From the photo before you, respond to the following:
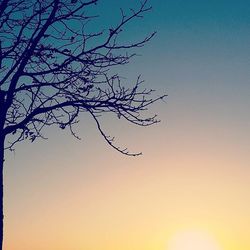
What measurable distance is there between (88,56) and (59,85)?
0.69m

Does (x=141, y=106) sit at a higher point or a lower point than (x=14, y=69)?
lower

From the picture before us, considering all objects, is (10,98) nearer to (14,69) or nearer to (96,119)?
(14,69)

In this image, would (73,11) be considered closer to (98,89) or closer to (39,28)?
(39,28)

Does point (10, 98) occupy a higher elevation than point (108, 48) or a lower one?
lower

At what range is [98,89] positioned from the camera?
26.9 ft

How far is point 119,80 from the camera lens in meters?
8.06

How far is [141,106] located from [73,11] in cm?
199

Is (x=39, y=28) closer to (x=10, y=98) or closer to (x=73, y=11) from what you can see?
(x=73, y=11)

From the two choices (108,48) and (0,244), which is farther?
(108,48)

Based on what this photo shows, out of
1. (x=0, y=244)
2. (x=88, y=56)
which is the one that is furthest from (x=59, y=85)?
(x=0, y=244)

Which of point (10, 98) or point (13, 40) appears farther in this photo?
point (13, 40)

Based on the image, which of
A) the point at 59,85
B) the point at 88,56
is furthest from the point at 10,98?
the point at 88,56

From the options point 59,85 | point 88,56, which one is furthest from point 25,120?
point 88,56

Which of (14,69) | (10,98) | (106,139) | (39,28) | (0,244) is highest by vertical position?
(39,28)
